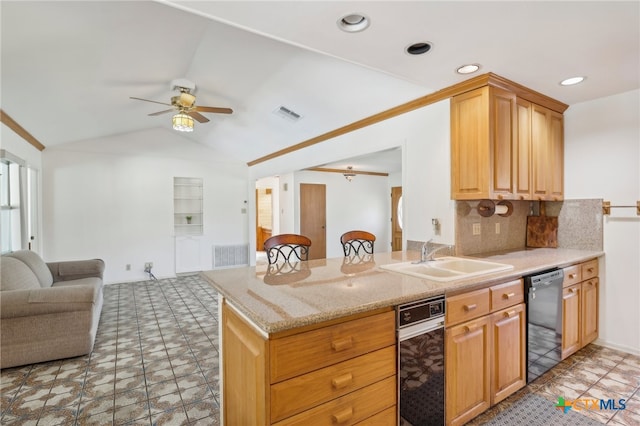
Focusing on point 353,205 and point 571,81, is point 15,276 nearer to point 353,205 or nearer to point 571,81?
point 571,81

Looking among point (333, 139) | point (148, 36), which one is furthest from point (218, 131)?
point (148, 36)

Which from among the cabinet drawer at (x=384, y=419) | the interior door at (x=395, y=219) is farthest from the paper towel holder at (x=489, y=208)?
the interior door at (x=395, y=219)

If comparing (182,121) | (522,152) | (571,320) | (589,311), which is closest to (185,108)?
(182,121)

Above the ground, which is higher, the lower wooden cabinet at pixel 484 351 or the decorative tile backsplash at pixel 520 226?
the decorative tile backsplash at pixel 520 226

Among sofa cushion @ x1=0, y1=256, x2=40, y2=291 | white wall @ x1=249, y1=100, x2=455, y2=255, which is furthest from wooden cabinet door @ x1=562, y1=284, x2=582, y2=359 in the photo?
sofa cushion @ x1=0, y1=256, x2=40, y2=291

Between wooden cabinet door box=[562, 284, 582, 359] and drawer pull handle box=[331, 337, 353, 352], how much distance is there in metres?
2.10

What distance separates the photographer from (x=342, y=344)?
1295mm

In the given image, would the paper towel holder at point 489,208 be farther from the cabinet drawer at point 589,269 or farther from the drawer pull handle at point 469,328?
the drawer pull handle at point 469,328

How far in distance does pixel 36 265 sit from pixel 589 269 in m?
5.51

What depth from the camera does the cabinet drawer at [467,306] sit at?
169 centimetres

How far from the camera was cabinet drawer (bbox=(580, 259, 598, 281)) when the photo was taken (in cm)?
269

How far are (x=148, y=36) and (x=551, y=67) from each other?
3.22 metres

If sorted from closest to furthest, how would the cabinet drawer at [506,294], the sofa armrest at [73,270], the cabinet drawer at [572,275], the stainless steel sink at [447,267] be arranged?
the cabinet drawer at [506,294] < the stainless steel sink at [447,267] < the cabinet drawer at [572,275] < the sofa armrest at [73,270]

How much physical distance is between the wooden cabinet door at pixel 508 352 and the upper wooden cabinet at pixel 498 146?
3.11 ft
